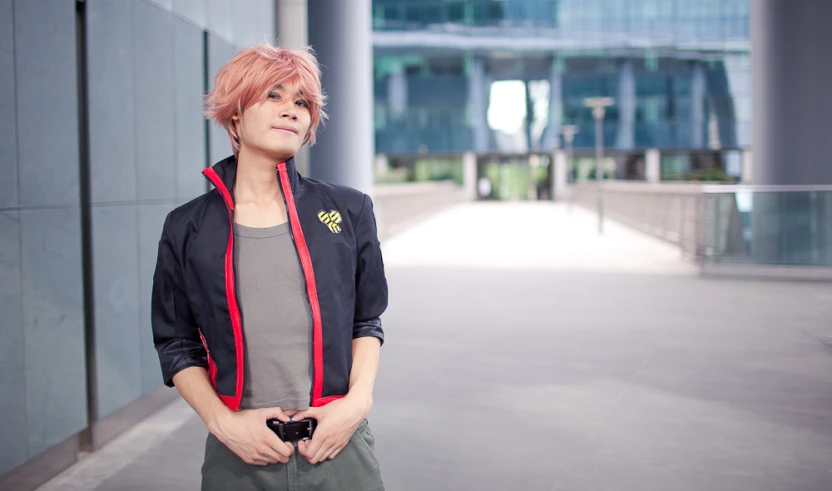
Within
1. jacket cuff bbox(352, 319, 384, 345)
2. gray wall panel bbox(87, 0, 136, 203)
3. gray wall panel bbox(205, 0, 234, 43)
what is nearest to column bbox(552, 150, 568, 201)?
gray wall panel bbox(205, 0, 234, 43)

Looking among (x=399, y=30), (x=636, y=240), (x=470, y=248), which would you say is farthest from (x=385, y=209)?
(x=399, y=30)

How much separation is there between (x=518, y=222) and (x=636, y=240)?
10.9 m

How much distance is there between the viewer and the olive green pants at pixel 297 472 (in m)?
2.25

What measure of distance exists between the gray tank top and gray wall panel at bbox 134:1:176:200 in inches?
176

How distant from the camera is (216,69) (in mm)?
7875

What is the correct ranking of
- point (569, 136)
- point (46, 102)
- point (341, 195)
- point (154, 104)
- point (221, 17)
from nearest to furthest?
point (341, 195) → point (46, 102) → point (154, 104) → point (221, 17) → point (569, 136)

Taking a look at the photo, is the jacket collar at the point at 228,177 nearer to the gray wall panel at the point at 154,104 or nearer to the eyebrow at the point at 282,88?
the eyebrow at the point at 282,88

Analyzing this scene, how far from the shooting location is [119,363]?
6.03m

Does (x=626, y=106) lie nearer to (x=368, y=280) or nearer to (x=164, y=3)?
(x=164, y=3)

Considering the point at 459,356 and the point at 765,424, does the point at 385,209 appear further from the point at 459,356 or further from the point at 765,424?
the point at 765,424

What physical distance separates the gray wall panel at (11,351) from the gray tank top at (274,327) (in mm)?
2869

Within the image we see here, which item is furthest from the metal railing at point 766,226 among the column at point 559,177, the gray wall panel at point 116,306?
the column at point 559,177

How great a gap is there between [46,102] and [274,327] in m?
3.45

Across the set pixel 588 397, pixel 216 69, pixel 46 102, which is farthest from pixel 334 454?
pixel 216 69
